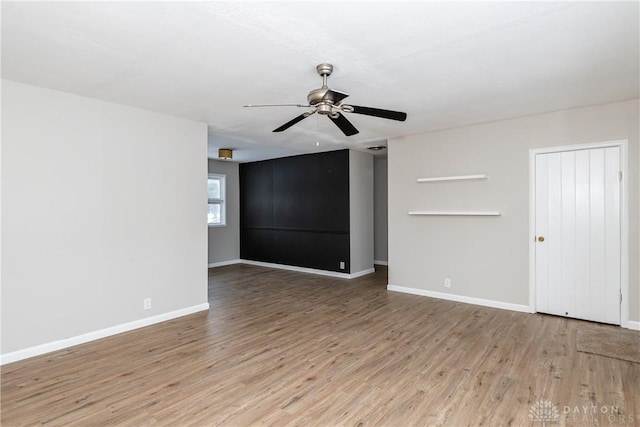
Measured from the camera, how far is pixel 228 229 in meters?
8.16

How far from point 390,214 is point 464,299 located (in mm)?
1650

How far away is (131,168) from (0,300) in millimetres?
1635

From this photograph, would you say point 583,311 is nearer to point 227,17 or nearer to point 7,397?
point 227,17

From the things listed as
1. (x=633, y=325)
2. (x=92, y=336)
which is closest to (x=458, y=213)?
(x=633, y=325)

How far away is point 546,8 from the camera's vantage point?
1970 millimetres

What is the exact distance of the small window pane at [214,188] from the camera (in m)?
7.93

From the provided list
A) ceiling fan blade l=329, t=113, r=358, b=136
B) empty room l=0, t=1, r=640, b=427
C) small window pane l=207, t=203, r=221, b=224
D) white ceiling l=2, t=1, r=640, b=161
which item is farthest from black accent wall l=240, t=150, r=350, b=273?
ceiling fan blade l=329, t=113, r=358, b=136

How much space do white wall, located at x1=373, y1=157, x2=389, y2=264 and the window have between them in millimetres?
3550

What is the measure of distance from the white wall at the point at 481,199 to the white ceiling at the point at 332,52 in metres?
0.36

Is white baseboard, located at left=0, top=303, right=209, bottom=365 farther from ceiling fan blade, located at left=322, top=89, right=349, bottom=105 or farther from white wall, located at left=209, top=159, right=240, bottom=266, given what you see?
white wall, located at left=209, top=159, right=240, bottom=266

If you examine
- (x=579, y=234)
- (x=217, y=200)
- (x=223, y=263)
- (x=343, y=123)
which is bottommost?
(x=223, y=263)

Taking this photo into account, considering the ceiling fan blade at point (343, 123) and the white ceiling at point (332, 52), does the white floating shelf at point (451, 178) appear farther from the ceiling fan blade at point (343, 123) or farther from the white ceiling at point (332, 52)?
the ceiling fan blade at point (343, 123)

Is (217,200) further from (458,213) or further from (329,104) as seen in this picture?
(329,104)

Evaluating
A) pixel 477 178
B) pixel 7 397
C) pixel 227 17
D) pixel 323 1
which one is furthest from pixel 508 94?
pixel 7 397
